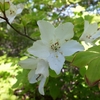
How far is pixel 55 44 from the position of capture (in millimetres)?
604

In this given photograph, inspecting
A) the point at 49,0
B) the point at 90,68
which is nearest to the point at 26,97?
the point at 49,0

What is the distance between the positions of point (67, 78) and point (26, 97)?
0.77 metres

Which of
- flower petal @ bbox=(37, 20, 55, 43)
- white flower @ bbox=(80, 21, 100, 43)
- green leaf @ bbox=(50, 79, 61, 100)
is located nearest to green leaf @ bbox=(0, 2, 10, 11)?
flower petal @ bbox=(37, 20, 55, 43)

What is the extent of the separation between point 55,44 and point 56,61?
0.08 metres

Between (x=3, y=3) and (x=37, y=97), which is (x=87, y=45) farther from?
(x=37, y=97)

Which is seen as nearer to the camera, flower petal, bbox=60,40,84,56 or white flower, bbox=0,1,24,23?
flower petal, bbox=60,40,84,56

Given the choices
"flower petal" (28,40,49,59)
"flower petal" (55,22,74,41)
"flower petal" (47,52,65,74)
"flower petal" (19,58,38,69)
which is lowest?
"flower petal" (19,58,38,69)

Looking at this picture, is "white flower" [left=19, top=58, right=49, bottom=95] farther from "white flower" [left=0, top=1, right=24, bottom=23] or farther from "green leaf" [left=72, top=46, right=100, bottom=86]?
"white flower" [left=0, top=1, right=24, bottom=23]

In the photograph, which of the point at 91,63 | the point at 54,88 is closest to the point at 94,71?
the point at 91,63

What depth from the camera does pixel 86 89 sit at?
1.49 m

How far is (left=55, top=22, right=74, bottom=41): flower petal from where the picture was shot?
0.58 m

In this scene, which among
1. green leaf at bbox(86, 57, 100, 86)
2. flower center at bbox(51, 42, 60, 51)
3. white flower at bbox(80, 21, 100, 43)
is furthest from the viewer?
white flower at bbox(80, 21, 100, 43)

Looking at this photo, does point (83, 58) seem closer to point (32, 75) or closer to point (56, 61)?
point (56, 61)

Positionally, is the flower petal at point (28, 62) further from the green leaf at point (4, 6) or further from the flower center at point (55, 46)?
the green leaf at point (4, 6)
